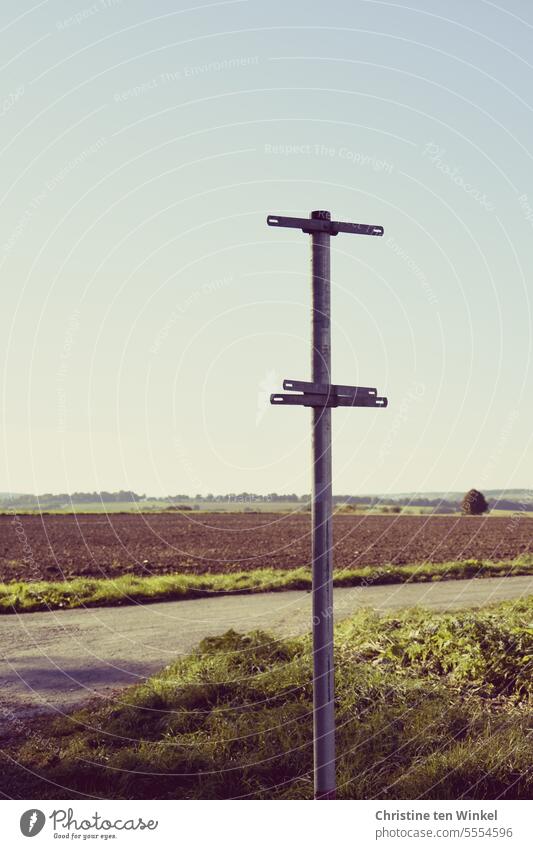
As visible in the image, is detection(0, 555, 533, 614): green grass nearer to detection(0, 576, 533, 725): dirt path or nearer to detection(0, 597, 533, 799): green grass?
detection(0, 576, 533, 725): dirt path

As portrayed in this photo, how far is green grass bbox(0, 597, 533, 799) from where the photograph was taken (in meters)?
7.45

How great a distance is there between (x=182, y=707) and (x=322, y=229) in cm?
575

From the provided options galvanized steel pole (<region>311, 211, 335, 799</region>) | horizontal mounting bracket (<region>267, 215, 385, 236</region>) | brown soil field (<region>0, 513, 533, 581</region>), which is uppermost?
horizontal mounting bracket (<region>267, 215, 385, 236</region>)

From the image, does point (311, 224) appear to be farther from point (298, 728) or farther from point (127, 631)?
point (127, 631)

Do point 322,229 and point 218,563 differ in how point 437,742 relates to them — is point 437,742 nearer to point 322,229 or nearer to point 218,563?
point 322,229

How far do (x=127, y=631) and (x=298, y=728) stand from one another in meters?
8.49

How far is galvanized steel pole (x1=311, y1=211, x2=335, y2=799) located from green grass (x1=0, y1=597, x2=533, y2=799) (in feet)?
4.60

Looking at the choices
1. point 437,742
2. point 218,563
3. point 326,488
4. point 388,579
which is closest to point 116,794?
point 437,742

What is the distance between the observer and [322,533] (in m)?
5.75

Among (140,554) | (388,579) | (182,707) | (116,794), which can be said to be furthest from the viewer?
(140,554)

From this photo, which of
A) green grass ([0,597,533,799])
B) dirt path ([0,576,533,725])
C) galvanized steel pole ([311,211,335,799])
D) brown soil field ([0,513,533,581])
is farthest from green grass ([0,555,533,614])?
galvanized steel pole ([311,211,335,799])

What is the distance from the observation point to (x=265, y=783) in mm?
7605

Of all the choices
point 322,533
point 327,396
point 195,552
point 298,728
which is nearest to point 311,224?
point 327,396

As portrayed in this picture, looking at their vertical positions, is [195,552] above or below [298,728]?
below
